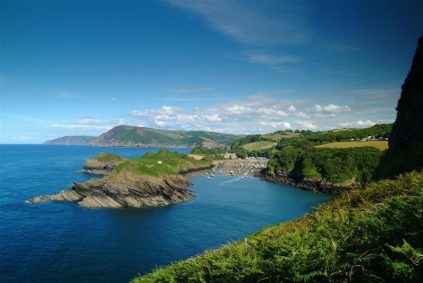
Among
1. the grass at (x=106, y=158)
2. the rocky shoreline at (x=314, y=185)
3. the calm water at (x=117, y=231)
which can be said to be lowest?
the calm water at (x=117, y=231)

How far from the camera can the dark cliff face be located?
1794 inches

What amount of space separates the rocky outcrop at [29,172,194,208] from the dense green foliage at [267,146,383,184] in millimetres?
51753

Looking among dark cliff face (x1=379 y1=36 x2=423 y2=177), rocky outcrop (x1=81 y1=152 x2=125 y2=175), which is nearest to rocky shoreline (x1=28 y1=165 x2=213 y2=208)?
dark cliff face (x1=379 y1=36 x2=423 y2=177)

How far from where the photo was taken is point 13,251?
57281 mm

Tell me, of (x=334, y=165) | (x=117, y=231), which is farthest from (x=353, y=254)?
(x=334, y=165)

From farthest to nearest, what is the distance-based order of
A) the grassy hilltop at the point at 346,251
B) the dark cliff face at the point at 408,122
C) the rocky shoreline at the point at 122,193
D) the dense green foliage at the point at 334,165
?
the dense green foliage at the point at 334,165 < the rocky shoreline at the point at 122,193 < the dark cliff face at the point at 408,122 < the grassy hilltop at the point at 346,251

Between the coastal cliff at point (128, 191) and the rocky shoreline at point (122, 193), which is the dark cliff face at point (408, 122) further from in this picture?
the coastal cliff at point (128, 191)

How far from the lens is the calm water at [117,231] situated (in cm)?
5047

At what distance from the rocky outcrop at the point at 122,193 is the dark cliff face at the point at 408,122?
200 ft

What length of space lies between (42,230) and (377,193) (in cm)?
6885

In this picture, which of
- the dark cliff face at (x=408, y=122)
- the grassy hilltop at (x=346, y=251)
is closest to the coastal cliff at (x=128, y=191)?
the dark cliff face at (x=408, y=122)

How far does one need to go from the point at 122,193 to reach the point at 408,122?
232 ft

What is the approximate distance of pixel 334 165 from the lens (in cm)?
11919

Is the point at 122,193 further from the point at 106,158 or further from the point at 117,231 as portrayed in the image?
the point at 106,158
